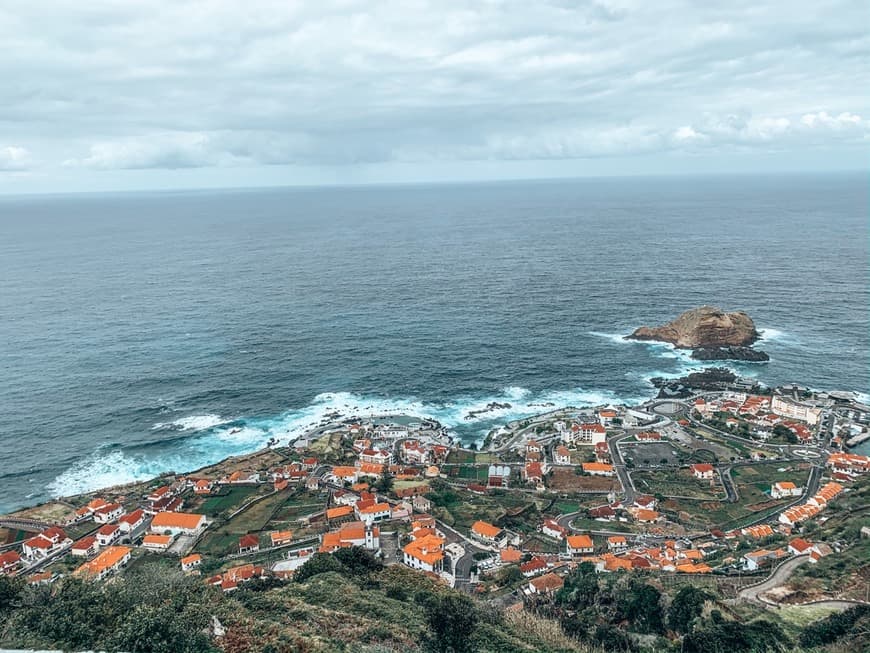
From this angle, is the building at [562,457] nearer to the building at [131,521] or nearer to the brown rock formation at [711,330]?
the brown rock formation at [711,330]

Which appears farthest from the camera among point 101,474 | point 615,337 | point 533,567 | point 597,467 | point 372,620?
point 615,337

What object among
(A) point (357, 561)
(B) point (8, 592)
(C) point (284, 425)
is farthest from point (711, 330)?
(B) point (8, 592)

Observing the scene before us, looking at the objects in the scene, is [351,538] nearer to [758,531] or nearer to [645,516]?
[645,516]

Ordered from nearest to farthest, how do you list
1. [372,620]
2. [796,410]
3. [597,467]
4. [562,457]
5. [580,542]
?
[372,620], [580,542], [597,467], [562,457], [796,410]

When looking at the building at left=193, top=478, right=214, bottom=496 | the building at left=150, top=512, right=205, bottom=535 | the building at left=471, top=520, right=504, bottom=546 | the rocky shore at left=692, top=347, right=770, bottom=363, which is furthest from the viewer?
the rocky shore at left=692, top=347, right=770, bottom=363

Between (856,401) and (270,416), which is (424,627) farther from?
(856,401)

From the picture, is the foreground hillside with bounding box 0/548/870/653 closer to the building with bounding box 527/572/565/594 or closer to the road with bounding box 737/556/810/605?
the building with bounding box 527/572/565/594

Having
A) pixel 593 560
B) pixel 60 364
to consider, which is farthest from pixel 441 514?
pixel 60 364

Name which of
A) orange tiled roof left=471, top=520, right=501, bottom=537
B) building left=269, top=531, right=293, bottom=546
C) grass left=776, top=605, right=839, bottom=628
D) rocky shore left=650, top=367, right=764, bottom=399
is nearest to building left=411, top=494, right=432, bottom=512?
orange tiled roof left=471, top=520, right=501, bottom=537
